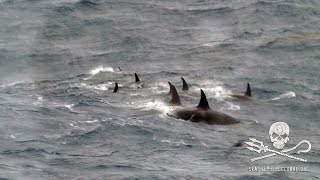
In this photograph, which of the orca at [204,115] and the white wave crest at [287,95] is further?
the white wave crest at [287,95]

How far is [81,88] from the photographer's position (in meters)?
41.4

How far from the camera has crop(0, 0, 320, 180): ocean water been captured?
25.9m

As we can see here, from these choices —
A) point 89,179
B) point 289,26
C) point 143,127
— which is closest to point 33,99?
point 143,127

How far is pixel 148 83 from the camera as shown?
41.7 metres

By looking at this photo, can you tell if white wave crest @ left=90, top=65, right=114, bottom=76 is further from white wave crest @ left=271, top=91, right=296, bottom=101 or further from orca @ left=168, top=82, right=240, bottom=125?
orca @ left=168, top=82, right=240, bottom=125

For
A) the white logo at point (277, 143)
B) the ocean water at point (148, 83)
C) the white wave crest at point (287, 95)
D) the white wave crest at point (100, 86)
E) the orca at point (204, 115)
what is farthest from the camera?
the white wave crest at point (100, 86)

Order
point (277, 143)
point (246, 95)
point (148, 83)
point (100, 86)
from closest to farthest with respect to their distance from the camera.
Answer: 1. point (277, 143)
2. point (246, 95)
3. point (148, 83)
4. point (100, 86)

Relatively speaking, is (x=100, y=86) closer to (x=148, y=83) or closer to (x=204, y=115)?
(x=148, y=83)

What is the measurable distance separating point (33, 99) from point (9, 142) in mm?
10142

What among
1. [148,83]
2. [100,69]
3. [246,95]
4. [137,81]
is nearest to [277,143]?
[246,95]

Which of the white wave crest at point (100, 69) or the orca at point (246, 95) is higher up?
the orca at point (246, 95)

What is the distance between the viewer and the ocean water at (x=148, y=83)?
25922 mm

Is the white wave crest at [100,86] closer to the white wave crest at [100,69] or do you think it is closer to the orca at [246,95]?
the white wave crest at [100,69]

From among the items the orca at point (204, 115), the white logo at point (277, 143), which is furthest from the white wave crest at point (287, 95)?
the orca at point (204, 115)
